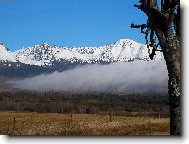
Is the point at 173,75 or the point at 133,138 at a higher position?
the point at 173,75

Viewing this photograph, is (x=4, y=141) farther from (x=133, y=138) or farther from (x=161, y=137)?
(x=161, y=137)

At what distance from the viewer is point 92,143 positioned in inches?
377

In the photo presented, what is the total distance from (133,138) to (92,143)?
94 cm

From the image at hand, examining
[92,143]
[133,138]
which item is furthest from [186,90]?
[92,143]

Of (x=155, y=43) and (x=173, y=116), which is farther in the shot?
(x=155, y=43)

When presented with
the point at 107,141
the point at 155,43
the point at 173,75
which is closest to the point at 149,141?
the point at 107,141

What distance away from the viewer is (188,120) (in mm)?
9133

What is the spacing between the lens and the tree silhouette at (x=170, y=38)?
923 cm

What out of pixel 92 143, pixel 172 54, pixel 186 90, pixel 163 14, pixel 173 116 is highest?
pixel 163 14

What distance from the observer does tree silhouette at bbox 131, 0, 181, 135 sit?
364 inches

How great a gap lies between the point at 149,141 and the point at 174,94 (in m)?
1.20

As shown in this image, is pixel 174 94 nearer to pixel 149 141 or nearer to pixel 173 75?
pixel 173 75

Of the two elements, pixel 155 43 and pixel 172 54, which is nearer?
pixel 172 54

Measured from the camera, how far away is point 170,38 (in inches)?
369
